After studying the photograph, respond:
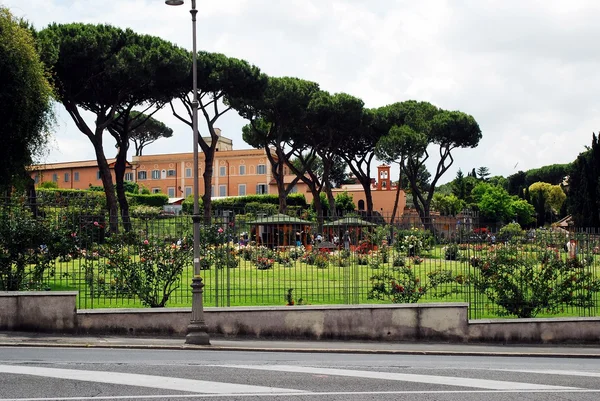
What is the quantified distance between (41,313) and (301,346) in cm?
538

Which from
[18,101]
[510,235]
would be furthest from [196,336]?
[18,101]

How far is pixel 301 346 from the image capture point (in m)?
15.9

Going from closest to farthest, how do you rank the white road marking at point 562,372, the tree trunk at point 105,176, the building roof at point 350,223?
1. the white road marking at point 562,372
2. the building roof at point 350,223
3. the tree trunk at point 105,176

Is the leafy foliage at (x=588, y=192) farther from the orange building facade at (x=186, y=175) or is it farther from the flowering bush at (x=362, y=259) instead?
the flowering bush at (x=362, y=259)

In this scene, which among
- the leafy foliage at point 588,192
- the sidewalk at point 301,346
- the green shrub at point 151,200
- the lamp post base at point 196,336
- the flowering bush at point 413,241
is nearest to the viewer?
the sidewalk at point 301,346

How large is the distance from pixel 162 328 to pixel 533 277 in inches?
325

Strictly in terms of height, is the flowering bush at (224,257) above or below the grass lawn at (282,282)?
above

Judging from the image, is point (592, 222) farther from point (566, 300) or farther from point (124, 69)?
point (566, 300)

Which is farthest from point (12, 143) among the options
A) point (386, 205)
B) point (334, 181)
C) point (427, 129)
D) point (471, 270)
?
point (334, 181)

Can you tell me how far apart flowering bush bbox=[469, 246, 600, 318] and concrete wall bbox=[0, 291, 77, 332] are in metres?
8.66

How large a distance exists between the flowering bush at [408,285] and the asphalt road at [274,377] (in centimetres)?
412

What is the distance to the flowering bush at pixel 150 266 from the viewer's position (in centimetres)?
1792

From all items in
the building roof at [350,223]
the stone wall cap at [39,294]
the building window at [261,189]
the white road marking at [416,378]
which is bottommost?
the white road marking at [416,378]

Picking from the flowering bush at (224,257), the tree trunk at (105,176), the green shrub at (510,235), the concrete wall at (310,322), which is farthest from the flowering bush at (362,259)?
the tree trunk at (105,176)
